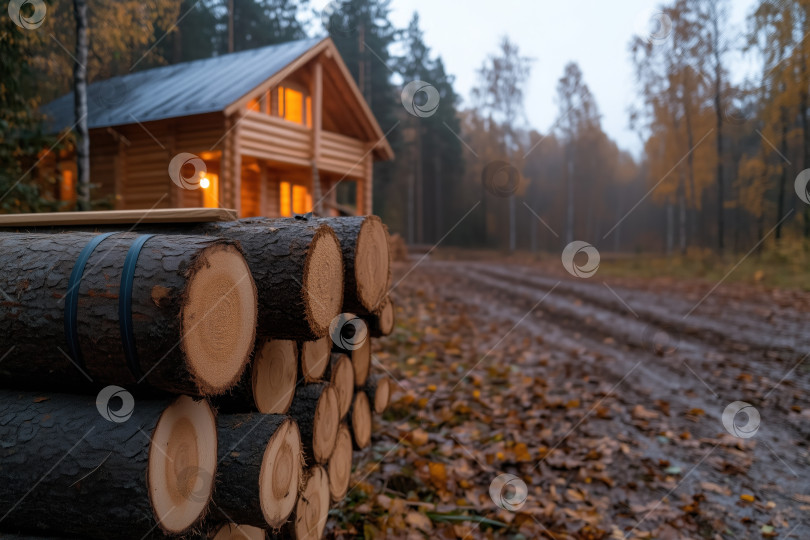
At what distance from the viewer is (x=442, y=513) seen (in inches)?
122

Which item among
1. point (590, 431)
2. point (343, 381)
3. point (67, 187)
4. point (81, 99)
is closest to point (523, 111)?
point (67, 187)

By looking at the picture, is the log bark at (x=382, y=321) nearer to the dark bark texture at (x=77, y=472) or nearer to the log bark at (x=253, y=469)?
the log bark at (x=253, y=469)

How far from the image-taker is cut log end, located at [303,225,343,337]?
2.14 meters

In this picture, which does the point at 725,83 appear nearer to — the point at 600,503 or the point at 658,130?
the point at 658,130

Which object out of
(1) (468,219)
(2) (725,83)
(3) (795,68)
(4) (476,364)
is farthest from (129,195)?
(1) (468,219)

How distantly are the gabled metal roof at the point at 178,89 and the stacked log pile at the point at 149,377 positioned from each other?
25.2 feet

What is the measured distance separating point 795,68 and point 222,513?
2095 centimetres

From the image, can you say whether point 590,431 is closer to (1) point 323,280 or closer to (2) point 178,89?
(1) point 323,280

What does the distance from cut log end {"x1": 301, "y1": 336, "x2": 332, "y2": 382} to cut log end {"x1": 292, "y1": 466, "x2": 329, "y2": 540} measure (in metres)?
0.54

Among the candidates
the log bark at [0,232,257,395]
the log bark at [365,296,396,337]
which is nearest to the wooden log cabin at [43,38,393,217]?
the log bark at [365,296,396,337]

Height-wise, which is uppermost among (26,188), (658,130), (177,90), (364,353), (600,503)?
(658,130)

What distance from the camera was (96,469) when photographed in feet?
5.11

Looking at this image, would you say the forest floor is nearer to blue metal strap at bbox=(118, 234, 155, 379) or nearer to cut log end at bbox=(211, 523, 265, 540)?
cut log end at bbox=(211, 523, 265, 540)

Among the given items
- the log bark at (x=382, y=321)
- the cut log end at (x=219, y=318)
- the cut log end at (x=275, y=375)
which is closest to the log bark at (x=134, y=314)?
the cut log end at (x=219, y=318)
